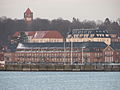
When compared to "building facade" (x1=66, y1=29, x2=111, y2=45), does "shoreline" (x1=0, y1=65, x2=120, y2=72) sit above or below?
below

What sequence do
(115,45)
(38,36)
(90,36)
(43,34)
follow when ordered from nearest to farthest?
(115,45)
(90,36)
(43,34)
(38,36)

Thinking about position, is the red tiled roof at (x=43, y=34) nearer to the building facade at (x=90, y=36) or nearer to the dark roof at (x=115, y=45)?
the building facade at (x=90, y=36)

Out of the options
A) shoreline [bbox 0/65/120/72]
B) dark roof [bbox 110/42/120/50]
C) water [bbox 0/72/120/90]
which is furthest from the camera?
dark roof [bbox 110/42/120/50]

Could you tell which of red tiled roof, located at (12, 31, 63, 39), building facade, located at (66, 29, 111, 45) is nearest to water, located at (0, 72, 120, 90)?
building facade, located at (66, 29, 111, 45)

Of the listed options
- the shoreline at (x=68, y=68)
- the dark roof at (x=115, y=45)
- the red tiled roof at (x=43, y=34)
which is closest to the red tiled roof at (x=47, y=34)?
the red tiled roof at (x=43, y=34)

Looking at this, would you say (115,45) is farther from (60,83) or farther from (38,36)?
(60,83)

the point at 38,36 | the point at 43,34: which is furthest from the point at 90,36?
the point at 38,36

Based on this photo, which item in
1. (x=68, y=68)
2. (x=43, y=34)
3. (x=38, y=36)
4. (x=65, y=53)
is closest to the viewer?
(x=68, y=68)

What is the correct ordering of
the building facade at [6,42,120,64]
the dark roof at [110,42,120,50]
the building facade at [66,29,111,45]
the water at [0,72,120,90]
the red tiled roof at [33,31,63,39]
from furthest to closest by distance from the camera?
the red tiled roof at [33,31,63,39], the building facade at [66,29,111,45], the dark roof at [110,42,120,50], the building facade at [6,42,120,64], the water at [0,72,120,90]

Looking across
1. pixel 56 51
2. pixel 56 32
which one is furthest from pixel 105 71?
pixel 56 32

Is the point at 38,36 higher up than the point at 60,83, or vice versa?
the point at 38,36

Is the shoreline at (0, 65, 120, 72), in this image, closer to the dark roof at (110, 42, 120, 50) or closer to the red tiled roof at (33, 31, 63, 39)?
the dark roof at (110, 42, 120, 50)

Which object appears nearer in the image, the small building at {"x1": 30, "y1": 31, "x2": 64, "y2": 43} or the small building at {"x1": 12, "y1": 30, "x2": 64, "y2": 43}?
the small building at {"x1": 12, "y1": 30, "x2": 64, "y2": 43}

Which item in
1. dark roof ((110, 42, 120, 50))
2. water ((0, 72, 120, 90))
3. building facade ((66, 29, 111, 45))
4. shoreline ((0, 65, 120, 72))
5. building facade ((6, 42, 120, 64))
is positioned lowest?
water ((0, 72, 120, 90))
